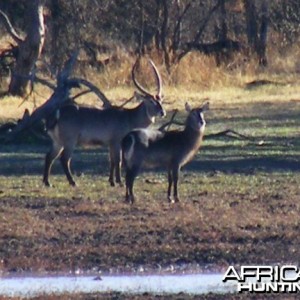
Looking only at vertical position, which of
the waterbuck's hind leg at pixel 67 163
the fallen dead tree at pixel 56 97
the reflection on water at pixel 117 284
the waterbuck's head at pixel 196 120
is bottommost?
the reflection on water at pixel 117 284

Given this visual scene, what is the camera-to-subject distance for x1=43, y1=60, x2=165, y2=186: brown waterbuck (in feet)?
54.3

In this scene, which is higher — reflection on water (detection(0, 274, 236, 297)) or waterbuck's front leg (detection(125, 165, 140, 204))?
waterbuck's front leg (detection(125, 165, 140, 204))

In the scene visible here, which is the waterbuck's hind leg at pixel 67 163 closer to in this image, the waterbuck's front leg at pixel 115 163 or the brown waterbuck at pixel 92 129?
the brown waterbuck at pixel 92 129

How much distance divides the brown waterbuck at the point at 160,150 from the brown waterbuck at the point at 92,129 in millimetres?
1567

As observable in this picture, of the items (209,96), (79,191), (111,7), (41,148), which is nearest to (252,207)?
(79,191)

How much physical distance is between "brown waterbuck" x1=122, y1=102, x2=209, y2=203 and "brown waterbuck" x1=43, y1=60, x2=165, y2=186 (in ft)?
5.14

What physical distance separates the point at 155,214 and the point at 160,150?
139 centimetres

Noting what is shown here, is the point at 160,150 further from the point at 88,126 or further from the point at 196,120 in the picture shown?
the point at 88,126

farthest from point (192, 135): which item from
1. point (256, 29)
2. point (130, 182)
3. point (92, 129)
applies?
point (256, 29)

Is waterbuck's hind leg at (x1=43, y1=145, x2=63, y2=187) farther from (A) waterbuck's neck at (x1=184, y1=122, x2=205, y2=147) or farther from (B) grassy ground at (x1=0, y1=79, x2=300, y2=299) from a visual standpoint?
(A) waterbuck's neck at (x1=184, y1=122, x2=205, y2=147)

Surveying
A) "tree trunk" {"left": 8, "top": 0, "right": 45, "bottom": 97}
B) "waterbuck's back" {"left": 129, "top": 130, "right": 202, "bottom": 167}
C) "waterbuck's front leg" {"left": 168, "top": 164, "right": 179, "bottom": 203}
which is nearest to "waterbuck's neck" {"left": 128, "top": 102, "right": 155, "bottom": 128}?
"waterbuck's back" {"left": 129, "top": 130, "right": 202, "bottom": 167}

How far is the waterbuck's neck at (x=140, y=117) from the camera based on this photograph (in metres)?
17.0

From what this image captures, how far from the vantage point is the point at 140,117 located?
17141 millimetres

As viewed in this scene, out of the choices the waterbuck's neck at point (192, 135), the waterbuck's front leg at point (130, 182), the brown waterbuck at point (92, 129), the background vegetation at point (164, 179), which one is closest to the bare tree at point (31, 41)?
the background vegetation at point (164, 179)
